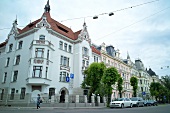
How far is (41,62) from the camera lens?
2764 centimetres

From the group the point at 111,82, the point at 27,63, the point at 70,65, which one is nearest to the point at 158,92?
the point at 111,82

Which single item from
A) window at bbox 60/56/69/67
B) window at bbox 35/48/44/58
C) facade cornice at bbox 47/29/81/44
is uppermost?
facade cornice at bbox 47/29/81/44

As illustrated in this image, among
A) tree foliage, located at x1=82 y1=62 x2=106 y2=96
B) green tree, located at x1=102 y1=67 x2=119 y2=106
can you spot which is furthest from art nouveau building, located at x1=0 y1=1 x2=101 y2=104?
green tree, located at x1=102 y1=67 x2=119 y2=106

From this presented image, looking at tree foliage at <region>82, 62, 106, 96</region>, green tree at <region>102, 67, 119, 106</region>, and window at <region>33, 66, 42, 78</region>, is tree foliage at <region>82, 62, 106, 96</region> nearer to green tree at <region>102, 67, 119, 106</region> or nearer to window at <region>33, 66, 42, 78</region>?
green tree at <region>102, 67, 119, 106</region>

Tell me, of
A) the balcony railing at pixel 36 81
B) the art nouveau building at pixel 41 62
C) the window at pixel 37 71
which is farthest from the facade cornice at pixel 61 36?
the balcony railing at pixel 36 81

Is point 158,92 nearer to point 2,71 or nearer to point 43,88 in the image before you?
point 43,88

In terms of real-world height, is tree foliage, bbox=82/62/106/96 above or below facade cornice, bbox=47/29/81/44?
below

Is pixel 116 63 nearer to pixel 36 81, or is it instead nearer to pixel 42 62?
pixel 42 62

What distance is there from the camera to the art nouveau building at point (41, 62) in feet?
89.5

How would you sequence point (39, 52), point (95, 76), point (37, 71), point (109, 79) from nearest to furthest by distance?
point (37, 71), point (39, 52), point (109, 79), point (95, 76)

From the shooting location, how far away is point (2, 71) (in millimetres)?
33938

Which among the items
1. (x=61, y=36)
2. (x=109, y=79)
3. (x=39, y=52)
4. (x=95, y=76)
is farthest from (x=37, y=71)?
(x=109, y=79)

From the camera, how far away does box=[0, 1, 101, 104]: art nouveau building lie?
89.5 ft

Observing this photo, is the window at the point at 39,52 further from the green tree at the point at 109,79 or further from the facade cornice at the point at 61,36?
the green tree at the point at 109,79
